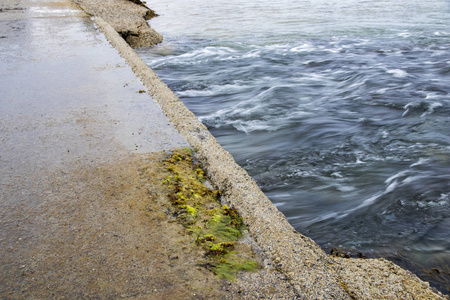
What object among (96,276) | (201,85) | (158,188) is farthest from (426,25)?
(96,276)

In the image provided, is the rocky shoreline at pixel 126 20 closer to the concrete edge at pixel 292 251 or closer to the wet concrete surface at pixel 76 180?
the wet concrete surface at pixel 76 180

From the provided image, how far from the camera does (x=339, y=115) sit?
5.49 m

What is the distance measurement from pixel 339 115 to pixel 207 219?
3.87 m

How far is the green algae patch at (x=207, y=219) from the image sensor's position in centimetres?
180

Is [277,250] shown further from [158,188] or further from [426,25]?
[426,25]

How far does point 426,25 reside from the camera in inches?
430

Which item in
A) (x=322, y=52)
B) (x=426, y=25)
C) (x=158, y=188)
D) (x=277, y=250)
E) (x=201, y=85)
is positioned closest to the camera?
(x=277, y=250)

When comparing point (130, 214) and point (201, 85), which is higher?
A: point (130, 214)

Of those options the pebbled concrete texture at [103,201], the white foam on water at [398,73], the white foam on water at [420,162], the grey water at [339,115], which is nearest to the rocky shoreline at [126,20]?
the grey water at [339,115]

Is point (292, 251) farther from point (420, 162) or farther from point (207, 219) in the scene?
point (420, 162)

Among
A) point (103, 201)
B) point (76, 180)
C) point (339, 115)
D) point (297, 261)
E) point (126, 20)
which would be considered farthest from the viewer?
point (126, 20)

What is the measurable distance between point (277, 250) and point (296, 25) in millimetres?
11096

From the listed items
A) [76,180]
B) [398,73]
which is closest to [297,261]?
[76,180]

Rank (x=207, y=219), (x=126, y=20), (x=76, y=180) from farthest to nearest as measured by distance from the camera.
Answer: (x=126, y=20) < (x=76, y=180) < (x=207, y=219)
